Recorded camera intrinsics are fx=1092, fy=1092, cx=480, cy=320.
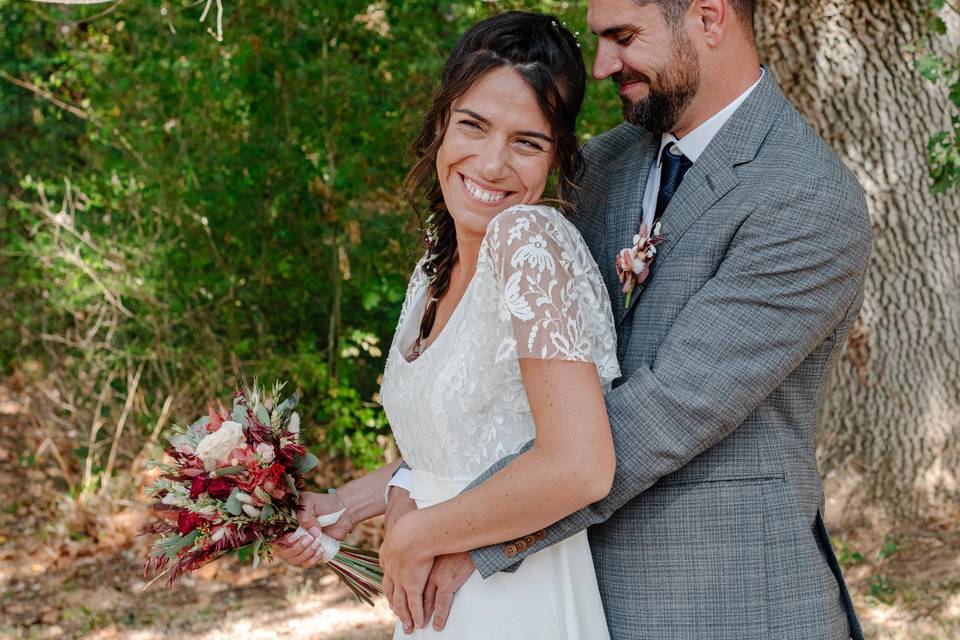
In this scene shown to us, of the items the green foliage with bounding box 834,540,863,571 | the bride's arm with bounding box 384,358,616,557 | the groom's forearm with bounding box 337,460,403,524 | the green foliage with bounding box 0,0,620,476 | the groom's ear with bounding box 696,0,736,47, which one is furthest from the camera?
the green foliage with bounding box 0,0,620,476

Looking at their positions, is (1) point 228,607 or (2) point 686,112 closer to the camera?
(2) point 686,112

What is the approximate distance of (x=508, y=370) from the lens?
6.82 feet

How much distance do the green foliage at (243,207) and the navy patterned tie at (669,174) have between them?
2939 millimetres

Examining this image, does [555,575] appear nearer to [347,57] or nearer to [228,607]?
[228,607]

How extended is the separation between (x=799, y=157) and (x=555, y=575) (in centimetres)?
95

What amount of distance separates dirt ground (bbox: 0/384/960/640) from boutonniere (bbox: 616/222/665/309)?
3.10 meters

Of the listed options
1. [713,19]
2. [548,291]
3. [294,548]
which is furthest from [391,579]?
[713,19]

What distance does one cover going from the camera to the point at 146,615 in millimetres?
5148

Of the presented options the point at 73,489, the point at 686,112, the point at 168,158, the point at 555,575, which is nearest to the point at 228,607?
the point at 73,489

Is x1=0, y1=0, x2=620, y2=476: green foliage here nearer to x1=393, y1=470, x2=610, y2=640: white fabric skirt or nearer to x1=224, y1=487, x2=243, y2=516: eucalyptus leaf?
x1=224, y1=487, x2=243, y2=516: eucalyptus leaf

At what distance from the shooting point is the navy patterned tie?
2.34 meters

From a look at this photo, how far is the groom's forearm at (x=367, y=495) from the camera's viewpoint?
8.70ft

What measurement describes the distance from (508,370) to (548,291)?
7.8 inches

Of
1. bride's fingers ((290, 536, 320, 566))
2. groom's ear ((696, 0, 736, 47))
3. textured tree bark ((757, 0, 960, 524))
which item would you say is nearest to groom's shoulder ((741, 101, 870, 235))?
groom's ear ((696, 0, 736, 47))
